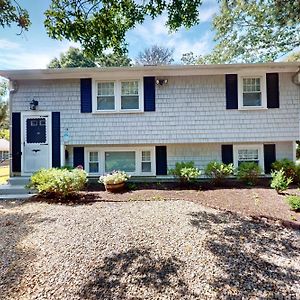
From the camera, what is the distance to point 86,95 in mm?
9430

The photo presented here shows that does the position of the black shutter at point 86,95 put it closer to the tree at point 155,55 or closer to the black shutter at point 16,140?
the black shutter at point 16,140

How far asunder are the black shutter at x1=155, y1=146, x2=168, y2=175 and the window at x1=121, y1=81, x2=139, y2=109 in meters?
1.87

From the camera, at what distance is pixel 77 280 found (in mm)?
3342

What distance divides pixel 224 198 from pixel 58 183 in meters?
4.52

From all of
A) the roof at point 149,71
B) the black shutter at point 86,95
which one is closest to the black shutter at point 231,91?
the roof at point 149,71

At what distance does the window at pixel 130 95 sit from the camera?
9.50m

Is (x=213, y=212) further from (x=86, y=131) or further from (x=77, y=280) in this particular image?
(x=86, y=131)

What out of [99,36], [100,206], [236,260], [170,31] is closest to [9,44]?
[99,36]

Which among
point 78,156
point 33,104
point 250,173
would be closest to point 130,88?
point 78,156

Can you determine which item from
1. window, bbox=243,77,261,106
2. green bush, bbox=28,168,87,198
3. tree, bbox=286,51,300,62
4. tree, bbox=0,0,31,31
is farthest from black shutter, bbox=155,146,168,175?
tree, bbox=286,51,300,62

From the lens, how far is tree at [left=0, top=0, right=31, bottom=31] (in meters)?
5.22

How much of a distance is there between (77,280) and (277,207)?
4.84 meters

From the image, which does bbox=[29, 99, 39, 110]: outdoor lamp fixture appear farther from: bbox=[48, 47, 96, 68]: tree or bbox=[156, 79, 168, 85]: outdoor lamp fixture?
bbox=[48, 47, 96, 68]: tree

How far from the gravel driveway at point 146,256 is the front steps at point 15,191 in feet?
6.16
